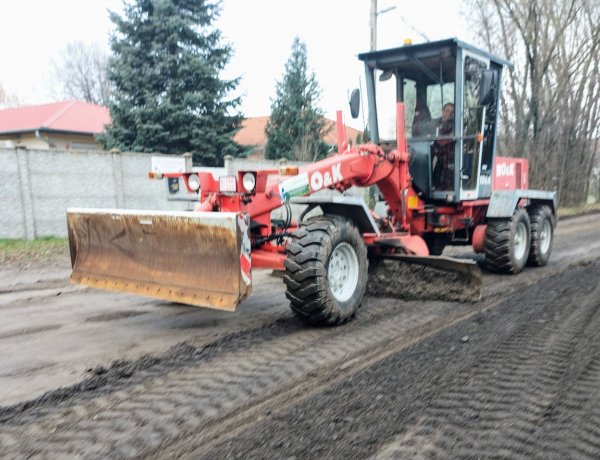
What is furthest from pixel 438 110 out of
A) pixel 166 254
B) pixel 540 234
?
pixel 166 254

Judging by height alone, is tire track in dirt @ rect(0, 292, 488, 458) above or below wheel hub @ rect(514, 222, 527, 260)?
below

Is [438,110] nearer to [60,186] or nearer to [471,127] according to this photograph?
[471,127]

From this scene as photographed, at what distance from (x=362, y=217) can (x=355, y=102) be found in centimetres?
239

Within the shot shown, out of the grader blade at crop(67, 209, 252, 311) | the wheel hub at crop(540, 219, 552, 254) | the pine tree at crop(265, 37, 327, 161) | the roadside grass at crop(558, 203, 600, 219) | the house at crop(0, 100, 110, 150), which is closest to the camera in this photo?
the grader blade at crop(67, 209, 252, 311)

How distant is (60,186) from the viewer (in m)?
11.8

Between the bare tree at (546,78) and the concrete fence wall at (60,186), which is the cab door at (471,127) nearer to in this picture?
the concrete fence wall at (60,186)

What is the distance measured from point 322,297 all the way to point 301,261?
1.23 feet

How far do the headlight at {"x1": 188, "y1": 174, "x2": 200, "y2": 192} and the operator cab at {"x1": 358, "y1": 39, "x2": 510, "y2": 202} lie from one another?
107 inches

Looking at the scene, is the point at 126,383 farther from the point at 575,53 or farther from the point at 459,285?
the point at 575,53

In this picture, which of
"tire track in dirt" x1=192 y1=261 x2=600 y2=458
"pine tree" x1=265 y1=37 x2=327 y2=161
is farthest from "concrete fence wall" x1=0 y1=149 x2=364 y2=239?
"pine tree" x1=265 y1=37 x2=327 y2=161

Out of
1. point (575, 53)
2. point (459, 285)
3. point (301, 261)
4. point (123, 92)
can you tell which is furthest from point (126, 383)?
point (575, 53)

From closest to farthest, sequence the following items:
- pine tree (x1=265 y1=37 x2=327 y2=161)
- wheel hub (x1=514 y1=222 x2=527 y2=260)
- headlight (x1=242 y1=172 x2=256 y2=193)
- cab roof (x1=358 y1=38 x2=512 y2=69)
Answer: headlight (x1=242 y1=172 x2=256 y2=193)
cab roof (x1=358 y1=38 x2=512 y2=69)
wheel hub (x1=514 y1=222 x2=527 y2=260)
pine tree (x1=265 y1=37 x2=327 y2=161)

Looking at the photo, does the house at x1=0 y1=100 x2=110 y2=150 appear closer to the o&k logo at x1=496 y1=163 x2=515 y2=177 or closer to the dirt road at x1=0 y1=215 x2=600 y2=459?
the o&k logo at x1=496 y1=163 x2=515 y2=177

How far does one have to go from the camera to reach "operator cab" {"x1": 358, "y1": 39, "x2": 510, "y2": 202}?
702cm
